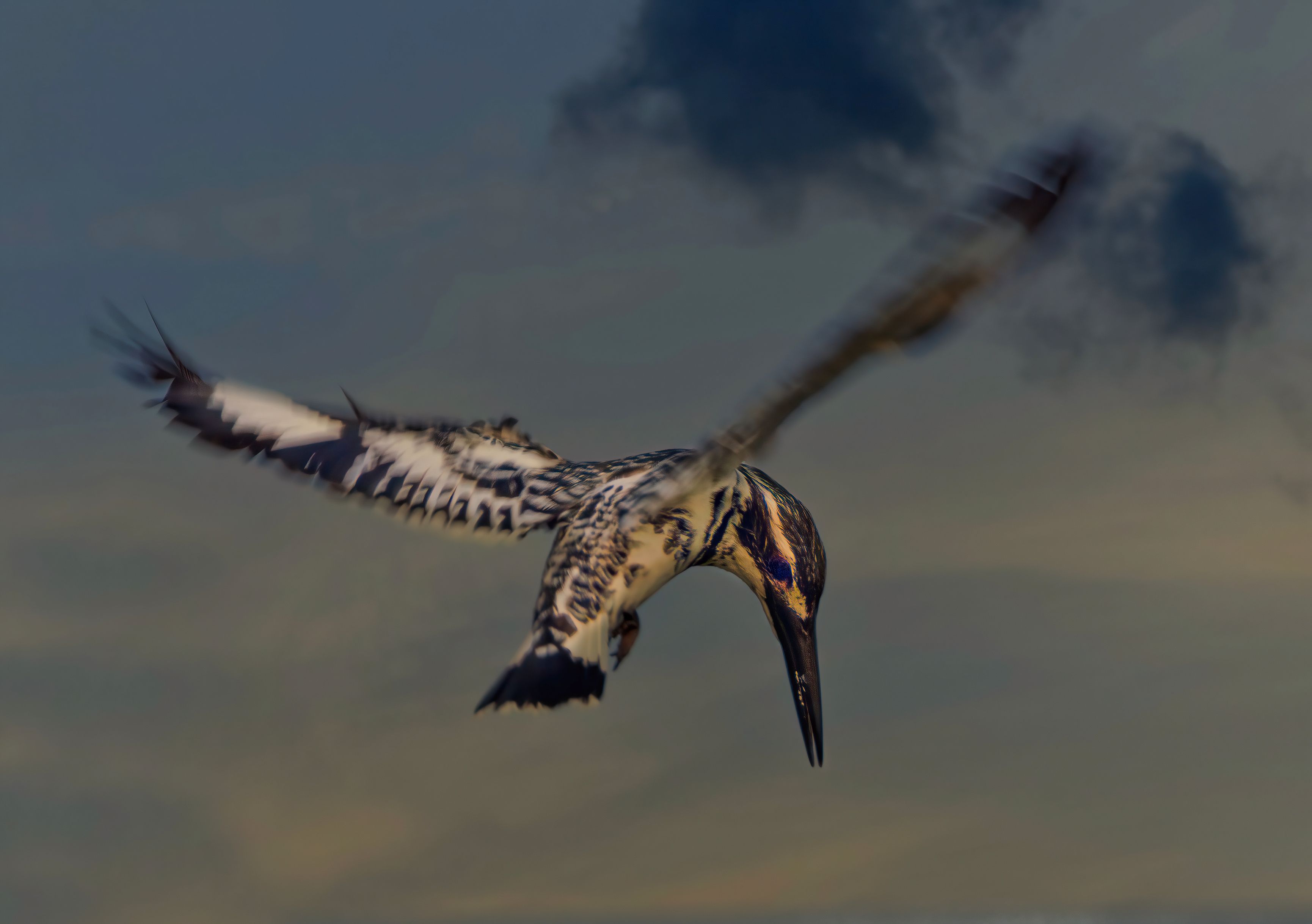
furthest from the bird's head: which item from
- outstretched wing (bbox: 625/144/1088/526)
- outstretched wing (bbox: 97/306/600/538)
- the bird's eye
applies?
outstretched wing (bbox: 625/144/1088/526)

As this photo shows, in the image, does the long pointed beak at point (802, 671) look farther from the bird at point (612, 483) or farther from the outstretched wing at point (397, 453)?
the outstretched wing at point (397, 453)

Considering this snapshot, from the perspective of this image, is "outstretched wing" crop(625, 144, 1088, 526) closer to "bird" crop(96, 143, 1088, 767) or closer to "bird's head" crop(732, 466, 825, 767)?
"bird" crop(96, 143, 1088, 767)

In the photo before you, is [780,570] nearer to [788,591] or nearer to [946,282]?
[788,591]

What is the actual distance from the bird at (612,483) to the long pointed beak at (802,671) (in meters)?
0.01

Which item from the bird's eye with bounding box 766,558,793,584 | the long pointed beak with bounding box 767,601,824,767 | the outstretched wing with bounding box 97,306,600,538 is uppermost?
the outstretched wing with bounding box 97,306,600,538

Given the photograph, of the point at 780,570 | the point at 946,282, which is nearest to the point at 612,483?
the point at 780,570

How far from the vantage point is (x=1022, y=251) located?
5.70 m

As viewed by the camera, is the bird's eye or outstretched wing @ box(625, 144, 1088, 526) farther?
the bird's eye

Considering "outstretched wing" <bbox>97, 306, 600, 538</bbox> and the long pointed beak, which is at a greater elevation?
"outstretched wing" <bbox>97, 306, 600, 538</bbox>

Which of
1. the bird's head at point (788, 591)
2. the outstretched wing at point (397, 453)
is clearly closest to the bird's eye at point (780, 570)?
the bird's head at point (788, 591)

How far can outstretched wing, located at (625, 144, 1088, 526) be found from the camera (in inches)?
218

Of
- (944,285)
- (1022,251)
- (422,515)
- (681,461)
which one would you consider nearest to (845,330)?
(944,285)

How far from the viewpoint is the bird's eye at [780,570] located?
9023 mm

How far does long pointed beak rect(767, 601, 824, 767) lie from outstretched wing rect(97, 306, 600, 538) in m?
1.75
